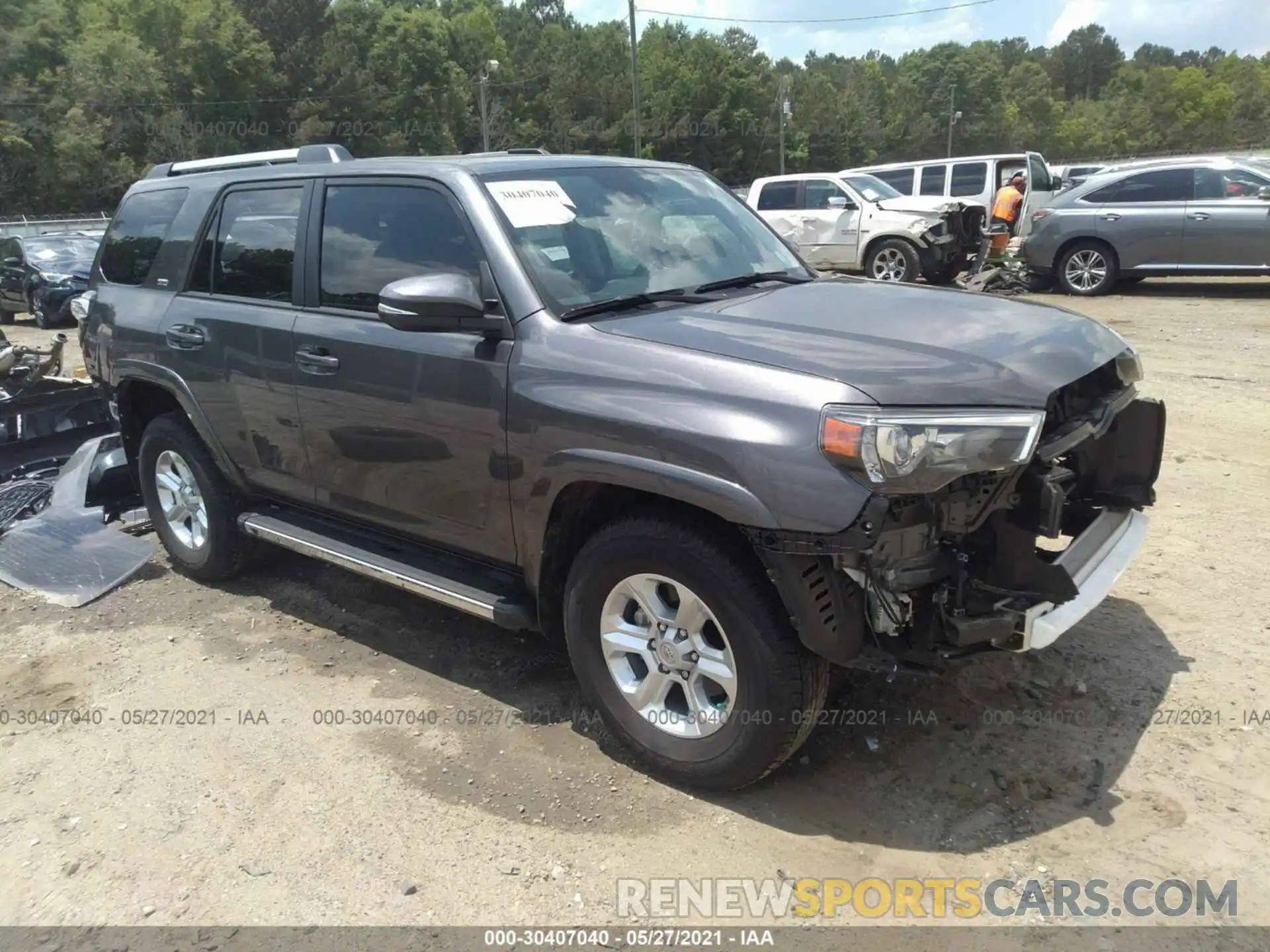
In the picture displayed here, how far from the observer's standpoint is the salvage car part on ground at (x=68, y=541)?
5.26 meters

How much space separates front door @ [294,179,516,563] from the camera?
3447 mm

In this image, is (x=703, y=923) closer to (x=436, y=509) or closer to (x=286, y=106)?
(x=436, y=509)

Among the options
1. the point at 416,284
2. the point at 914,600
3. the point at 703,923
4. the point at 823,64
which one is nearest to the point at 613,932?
the point at 703,923

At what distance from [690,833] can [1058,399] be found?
1.83 m

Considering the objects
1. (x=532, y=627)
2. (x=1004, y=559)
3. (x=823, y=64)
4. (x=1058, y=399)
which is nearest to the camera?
(x=1004, y=559)

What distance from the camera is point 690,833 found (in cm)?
303

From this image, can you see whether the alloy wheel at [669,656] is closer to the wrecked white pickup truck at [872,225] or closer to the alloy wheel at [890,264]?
the wrecked white pickup truck at [872,225]

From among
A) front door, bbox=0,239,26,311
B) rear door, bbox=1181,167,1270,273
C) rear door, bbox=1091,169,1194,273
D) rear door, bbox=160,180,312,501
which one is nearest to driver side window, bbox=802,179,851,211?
rear door, bbox=1091,169,1194,273

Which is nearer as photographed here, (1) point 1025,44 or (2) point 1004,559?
(2) point 1004,559

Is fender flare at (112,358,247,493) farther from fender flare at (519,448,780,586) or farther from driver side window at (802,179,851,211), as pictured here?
driver side window at (802,179,851,211)

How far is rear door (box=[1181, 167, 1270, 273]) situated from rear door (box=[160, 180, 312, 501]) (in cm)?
1225

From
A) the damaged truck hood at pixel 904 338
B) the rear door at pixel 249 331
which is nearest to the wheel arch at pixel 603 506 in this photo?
the damaged truck hood at pixel 904 338

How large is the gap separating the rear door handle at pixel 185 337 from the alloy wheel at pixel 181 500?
2.10ft

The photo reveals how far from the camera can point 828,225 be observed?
15.3 meters
